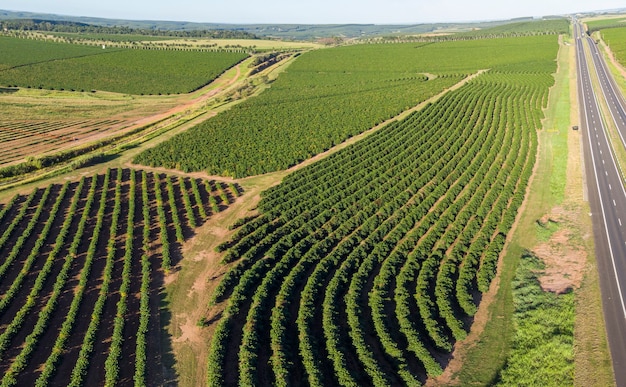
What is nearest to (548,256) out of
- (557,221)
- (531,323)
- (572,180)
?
(557,221)

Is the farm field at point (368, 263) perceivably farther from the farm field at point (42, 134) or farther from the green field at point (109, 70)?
the green field at point (109, 70)

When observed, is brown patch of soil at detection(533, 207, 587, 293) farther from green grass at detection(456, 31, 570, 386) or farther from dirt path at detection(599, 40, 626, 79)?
dirt path at detection(599, 40, 626, 79)

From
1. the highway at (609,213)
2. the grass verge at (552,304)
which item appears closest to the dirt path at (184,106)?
the grass verge at (552,304)

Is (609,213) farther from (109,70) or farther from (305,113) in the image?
(109,70)

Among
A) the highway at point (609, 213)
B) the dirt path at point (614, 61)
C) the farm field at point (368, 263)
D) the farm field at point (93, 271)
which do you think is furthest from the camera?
the dirt path at point (614, 61)

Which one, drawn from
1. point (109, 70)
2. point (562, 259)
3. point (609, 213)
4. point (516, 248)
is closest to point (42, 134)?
point (109, 70)

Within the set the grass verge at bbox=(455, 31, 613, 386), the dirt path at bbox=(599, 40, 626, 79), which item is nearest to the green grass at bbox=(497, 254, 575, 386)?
the grass verge at bbox=(455, 31, 613, 386)
